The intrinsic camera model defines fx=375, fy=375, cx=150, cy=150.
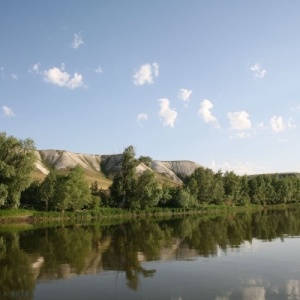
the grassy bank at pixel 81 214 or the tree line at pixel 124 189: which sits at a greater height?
the tree line at pixel 124 189

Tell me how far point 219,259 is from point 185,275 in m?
6.02

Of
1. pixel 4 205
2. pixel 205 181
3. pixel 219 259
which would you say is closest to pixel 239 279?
pixel 219 259

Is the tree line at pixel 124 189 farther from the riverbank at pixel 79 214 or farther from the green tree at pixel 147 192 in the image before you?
the riverbank at pixel 79 214

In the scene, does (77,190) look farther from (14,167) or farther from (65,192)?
(14,167)

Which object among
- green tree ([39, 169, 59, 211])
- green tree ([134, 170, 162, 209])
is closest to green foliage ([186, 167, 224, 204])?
green tree ([134, 170, 162, 209])

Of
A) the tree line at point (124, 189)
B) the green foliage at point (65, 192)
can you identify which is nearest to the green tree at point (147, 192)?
the tree line at point (124, 189)

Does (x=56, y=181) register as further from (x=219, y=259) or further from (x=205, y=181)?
(x=219, y=259)

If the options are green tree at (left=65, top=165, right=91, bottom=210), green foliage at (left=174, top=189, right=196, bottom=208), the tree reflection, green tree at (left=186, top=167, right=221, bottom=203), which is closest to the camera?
the tree reflection

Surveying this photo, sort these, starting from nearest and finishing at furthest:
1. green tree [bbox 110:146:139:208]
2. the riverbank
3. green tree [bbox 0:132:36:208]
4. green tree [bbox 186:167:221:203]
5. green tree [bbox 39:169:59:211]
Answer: green tree [bbox 0:132:36:208]
the riverbank
green tree [bbox 39:169:59:211]
green tree [bbox 110:146:139:208]
green tree [bbox 186:167:221:203]

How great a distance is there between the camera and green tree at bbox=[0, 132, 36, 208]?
73938mm

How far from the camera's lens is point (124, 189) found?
10806cm

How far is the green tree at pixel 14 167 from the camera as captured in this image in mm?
73938

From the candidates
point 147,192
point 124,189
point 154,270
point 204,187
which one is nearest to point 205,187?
point 204,187

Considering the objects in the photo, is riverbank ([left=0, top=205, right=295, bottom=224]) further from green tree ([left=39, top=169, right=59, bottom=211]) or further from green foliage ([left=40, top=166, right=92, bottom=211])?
green tree ([left=39, top=169, right=59, bottom=211])
